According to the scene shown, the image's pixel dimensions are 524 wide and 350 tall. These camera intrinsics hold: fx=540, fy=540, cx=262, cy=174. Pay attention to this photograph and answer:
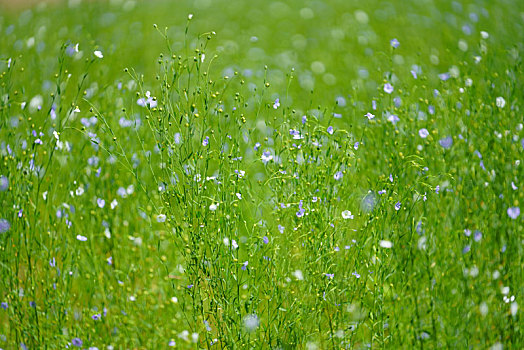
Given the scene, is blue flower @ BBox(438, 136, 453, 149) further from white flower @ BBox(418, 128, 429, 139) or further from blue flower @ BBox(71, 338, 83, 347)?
blue flower @ BBox(71, 338, 83, 347)

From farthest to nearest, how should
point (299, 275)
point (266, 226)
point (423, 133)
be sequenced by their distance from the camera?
1. point (423, 133)
2. point (266, 226)
3. point (299, 275)

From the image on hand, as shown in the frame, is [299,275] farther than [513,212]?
No

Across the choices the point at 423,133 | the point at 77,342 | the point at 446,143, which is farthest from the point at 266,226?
the point at 446,143

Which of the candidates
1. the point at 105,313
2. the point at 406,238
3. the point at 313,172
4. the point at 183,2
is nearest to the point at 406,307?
the point at 406,238

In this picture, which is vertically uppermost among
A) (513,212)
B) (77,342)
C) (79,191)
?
(513,212)

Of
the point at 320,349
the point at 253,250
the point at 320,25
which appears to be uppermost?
the point at 253,250

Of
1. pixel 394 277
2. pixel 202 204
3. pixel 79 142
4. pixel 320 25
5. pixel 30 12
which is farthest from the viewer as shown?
pixel 30 12

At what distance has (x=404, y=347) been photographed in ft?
8.47

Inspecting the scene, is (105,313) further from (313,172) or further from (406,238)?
(406,238)

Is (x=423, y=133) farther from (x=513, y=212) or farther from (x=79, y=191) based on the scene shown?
(x=79, y=191)

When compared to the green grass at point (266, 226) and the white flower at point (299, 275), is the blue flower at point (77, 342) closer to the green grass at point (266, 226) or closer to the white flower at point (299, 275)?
the green grass at point (266, 226)

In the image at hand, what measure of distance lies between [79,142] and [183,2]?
540cm

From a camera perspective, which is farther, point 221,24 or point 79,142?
point 221,24

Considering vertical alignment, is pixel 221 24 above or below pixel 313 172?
below
